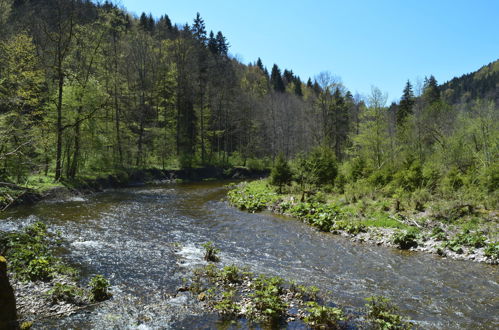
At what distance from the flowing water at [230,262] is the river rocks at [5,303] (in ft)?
3.12

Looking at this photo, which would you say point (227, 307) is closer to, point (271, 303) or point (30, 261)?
point (271, 303)

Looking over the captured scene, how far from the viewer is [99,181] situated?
26.7 metres

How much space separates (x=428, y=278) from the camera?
9.08m

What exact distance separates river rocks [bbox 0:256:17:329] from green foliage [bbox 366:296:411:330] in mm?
6472

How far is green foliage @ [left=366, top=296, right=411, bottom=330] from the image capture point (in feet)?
20.7

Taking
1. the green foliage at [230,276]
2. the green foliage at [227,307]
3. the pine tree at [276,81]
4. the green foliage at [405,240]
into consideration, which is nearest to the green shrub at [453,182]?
the green foliage at [405,240]

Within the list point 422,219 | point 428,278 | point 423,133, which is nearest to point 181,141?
point 423,133

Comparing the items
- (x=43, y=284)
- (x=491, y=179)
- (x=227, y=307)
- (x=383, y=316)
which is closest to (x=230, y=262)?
(x=227, y=307)

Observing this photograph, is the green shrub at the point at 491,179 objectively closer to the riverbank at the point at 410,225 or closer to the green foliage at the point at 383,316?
the riverbank at the point at 410,225

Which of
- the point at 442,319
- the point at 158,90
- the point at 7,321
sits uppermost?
the point at 158,90

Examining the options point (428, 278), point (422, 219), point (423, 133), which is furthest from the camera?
point (423, 133)

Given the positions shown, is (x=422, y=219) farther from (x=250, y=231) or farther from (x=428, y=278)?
(x=250, y=231)

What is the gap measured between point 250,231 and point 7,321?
10032 millimetres

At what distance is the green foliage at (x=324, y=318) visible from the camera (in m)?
6.37
